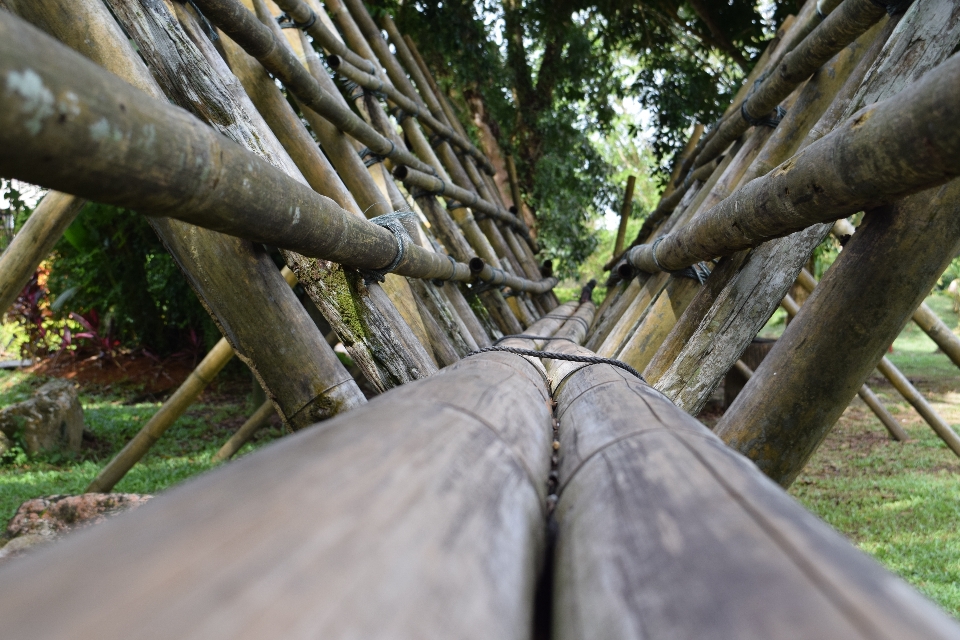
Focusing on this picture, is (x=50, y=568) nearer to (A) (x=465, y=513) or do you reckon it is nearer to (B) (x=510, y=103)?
(A) (x=465, y=513)

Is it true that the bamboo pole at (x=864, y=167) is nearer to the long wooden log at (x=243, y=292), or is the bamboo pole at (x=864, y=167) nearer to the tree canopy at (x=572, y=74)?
the long wooden log at (x=243, y=292)

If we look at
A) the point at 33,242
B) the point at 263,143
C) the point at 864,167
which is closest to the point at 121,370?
the point at 33,242

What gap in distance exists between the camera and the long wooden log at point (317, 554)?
0.43 meters

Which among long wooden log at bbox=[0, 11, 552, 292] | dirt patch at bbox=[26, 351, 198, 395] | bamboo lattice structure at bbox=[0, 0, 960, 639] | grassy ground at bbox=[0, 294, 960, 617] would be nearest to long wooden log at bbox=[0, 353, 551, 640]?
bamboo lattice structure at bbox=[0, 0, 960, 639]

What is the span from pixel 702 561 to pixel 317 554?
11.8 inches

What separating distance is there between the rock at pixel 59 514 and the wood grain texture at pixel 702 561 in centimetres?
174

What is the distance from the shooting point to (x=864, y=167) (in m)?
1.08

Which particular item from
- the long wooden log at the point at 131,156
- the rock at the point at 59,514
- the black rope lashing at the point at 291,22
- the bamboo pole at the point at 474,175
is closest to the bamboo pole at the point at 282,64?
the black rope lashing at the point at 291,22

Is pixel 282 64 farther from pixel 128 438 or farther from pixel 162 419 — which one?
pixel 128 438

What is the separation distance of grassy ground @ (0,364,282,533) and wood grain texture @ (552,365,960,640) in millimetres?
3606

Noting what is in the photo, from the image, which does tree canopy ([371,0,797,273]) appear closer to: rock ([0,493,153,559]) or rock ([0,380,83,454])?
rock ([0,380,83,454])

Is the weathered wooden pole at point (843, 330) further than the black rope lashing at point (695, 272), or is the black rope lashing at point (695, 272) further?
the black rope lashing at point (695, 272)

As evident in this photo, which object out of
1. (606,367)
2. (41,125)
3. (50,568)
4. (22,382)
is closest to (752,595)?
(50,568)

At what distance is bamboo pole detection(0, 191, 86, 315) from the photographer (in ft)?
7.49
